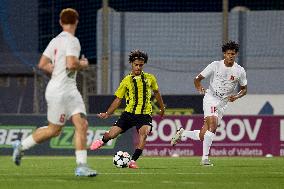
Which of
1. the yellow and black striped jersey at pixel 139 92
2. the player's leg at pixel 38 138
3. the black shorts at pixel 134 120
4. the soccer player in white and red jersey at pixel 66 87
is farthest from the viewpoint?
the yellow and black striped jersey at pixel 139 92

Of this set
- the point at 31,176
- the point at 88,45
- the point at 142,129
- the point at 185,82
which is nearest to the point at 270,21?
the point at 185,82

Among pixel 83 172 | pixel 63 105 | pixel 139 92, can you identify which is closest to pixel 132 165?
pixel 139 92

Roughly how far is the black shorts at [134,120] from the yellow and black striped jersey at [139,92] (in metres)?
0.07

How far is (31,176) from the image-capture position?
43.9 feet

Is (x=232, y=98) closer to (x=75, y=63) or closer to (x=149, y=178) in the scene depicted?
(x=149, y=178)

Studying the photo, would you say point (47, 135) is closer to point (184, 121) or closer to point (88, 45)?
point (184, 121)

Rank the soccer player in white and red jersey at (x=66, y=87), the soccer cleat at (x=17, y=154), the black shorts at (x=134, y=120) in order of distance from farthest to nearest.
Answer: the black shorts at (x=134, y=120)
the soccer cleat at (x=17, y=154)
the soccer player in white and red jersey at (x=66, y=87)

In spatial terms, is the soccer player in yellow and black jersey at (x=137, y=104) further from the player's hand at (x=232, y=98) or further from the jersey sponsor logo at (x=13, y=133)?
the jersey sponsor logo at (x=13, y=133)

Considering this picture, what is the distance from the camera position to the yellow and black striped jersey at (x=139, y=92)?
55.9 feet

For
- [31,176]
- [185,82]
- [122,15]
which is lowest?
[31,176]

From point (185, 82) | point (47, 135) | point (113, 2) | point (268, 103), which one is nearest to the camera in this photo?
point (47, 135)

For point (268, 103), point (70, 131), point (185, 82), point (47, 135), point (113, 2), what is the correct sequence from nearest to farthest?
point (47, 135) < point (70, 131) < point (268, 103) < point (185, 82) < point (113, 2)

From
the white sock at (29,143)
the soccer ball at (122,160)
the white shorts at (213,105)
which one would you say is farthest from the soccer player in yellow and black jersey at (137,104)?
the white sock at (29,143)

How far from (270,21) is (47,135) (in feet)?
50.8
